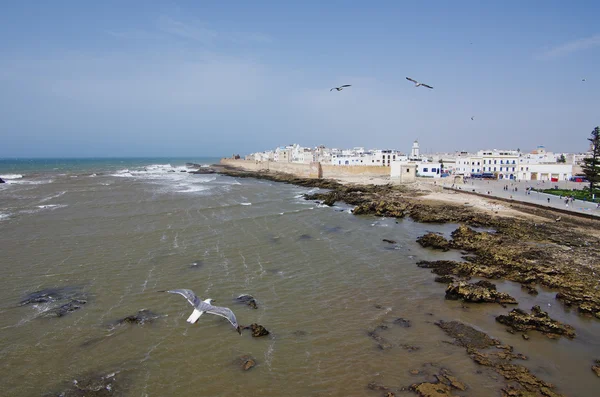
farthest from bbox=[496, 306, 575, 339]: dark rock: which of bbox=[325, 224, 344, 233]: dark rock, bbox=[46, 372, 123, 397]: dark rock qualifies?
bbox=[325, 224, 344, 233]: dark rock

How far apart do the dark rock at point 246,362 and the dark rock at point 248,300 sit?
2.75 meters

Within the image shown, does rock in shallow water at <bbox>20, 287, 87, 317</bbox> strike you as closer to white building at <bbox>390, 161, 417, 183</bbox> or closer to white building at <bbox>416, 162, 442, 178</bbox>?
white building at <bbox>390, 161, 417, 183</bbox>

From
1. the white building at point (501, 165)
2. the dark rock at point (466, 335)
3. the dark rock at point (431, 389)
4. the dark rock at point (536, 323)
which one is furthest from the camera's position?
the white building at point (501, 165)

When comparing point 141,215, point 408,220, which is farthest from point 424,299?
point 141,215

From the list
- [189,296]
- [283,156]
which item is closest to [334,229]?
[189,296]

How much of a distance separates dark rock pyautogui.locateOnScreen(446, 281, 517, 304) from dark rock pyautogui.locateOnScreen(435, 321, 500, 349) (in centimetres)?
181

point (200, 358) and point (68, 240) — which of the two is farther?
point (68, 240)

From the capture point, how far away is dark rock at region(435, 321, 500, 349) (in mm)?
9352

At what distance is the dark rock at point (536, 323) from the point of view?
389 inches

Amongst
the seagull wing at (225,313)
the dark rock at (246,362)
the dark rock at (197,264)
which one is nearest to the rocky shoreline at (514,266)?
the dark rock at (246,362)

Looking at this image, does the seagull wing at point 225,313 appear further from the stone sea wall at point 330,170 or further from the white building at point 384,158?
the white building at point 384,158

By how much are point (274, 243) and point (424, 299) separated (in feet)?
31.0

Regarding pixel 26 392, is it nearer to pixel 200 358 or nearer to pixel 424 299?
pixel 200 358

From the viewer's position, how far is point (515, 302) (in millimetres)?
11852
